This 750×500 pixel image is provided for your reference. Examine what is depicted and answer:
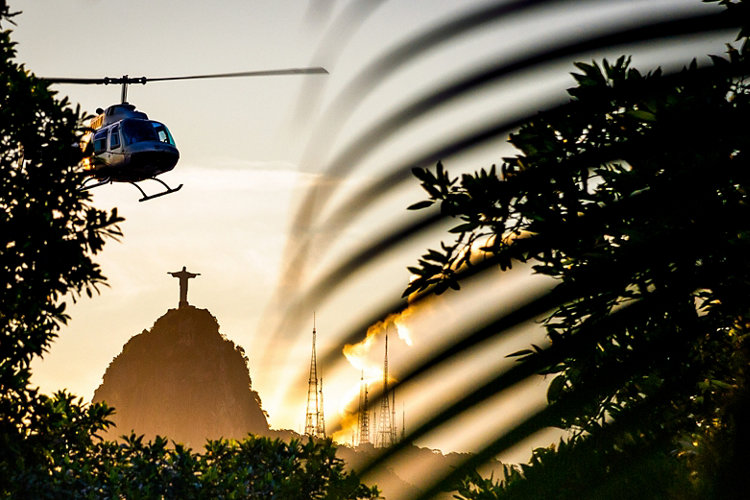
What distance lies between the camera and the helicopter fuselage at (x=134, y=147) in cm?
2661

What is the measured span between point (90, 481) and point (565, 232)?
57.1 feet

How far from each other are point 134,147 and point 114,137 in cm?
103

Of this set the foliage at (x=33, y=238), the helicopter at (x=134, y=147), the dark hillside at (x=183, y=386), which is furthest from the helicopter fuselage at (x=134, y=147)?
the dark hillside at (x=183, y=386)

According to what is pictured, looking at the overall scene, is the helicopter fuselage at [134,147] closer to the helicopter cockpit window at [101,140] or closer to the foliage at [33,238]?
the helicopter cockpit window at [101,140]

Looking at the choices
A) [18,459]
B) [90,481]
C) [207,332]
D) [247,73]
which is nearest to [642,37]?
[247,73]

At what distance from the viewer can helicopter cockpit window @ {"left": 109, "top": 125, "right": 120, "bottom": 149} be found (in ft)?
88.5

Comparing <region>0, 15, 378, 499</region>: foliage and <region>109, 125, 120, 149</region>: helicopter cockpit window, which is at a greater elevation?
<region>109, 125, 120, 149</region>: helicopter cockpit window

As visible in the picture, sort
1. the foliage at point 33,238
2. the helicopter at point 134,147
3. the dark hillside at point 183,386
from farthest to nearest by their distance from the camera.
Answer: the dark hillside at point 183,386 < the helicopter at point 134,147 < the foliage at point 33,238

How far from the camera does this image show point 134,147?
2658 centimetres

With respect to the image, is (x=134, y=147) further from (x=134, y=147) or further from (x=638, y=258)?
(x=638, y=258)

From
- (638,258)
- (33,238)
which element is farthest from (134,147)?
(638,258)

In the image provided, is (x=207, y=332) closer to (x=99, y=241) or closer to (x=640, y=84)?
(x=99, y=241)

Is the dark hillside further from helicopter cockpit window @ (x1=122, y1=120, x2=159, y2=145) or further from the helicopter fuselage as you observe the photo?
helicopter cockpit window @ (x1=122, y1=120, x2=159, y2=145)

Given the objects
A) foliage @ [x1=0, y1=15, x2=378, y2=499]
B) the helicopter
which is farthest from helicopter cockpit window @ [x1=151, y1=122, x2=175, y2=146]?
foliage @ [x1=0, y1=15, x2=378, y2=499]
